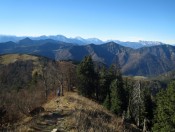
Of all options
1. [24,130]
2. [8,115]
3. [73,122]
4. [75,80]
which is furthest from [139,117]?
[24,130]

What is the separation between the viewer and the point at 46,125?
25484mm

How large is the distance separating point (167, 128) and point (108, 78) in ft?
136

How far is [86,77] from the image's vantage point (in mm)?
76250

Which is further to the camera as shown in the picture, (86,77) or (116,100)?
(86,77)

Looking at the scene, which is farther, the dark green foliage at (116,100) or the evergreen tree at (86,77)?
the evergreen tree at (86,77)

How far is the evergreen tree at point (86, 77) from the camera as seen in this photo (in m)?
75.1

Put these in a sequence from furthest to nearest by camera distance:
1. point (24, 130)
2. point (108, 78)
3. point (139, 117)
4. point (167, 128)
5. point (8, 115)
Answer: point (108, 78) → point (139, 117) → point (167, 128) → point (8, 115) → point (24, 130)

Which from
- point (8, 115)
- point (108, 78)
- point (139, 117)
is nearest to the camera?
point (8, 115)

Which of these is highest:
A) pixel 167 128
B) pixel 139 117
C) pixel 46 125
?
pixel 46 125

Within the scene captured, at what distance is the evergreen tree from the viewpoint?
75.1 meters

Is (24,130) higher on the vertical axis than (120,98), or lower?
higher

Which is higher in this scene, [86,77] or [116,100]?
[86,77]

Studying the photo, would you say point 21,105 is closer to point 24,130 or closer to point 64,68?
point 24,130

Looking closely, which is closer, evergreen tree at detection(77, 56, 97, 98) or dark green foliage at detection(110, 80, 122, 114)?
dark green foliage at detection(110, 80, 122, 114)
